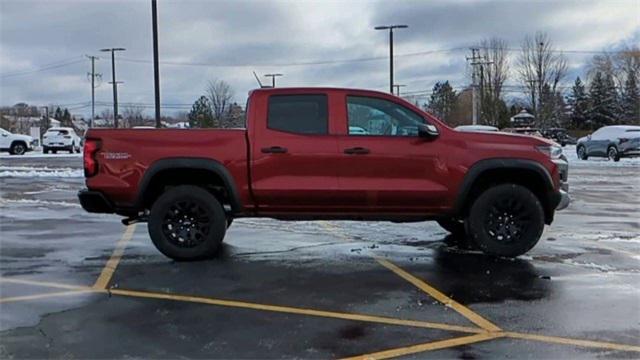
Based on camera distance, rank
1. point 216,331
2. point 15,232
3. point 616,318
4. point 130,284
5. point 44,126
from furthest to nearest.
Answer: point 44,126
point 15,232
point 130,284
point 616,318
point 216,331

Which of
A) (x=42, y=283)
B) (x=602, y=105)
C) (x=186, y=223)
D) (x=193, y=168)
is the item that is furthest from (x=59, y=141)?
(x=602, y=105)

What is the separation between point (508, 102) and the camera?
3295 inches

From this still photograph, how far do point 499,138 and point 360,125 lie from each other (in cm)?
160

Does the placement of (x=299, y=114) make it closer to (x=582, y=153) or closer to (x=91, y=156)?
(x=91, y=156)

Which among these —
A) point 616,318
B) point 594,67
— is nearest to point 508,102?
point 594,67

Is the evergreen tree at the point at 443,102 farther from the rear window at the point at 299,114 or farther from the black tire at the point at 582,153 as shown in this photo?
the rear window at the point at 299,114

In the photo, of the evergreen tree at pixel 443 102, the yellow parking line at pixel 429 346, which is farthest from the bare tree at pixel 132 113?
the yellow parking line at pixel 429 346

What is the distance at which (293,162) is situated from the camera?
7.80 meters

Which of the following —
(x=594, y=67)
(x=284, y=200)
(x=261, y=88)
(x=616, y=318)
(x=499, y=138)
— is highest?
(x=594, y=67)

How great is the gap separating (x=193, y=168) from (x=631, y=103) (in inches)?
3232

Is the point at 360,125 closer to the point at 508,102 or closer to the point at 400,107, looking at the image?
the point at 400,107

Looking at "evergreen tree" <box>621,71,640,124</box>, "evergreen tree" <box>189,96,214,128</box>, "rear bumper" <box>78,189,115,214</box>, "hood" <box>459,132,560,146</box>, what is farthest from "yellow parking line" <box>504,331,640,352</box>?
"evergreen tree" <box>621,71,640,124</box>

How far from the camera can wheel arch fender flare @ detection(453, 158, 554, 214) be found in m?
7.83

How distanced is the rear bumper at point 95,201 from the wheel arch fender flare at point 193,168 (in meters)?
0.42
